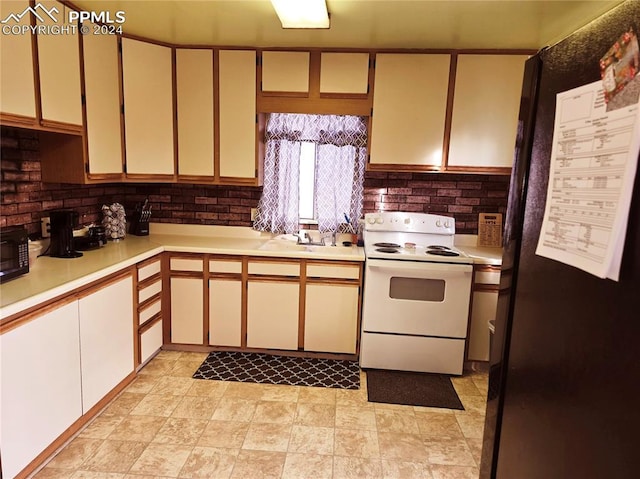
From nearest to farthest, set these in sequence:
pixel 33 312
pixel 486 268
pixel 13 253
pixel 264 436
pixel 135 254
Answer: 1. pixel 33 312
2. pixel 13 253
3. pixel 264 436
4. pixel 135 254
5. pixel 486 268

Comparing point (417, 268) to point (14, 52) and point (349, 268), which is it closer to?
point (349, 268)

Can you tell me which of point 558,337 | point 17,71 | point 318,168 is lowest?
point 558,337

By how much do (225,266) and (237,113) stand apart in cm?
119

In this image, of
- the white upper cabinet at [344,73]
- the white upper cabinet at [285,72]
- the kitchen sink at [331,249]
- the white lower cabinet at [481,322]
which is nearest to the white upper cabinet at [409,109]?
the white upper cabinet at [344,73]

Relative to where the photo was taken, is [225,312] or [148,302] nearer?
[148,302]

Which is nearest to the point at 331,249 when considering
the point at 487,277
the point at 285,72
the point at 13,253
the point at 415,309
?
the point at 415,309

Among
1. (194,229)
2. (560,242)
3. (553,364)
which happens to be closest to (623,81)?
(560,242)

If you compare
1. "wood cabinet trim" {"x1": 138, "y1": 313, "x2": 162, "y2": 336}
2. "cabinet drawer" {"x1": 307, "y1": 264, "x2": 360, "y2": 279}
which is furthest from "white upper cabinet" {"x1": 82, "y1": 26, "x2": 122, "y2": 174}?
"cabinet drawer" {"x1": 307, "y1": 264, "x2": 360, "y2": 279}

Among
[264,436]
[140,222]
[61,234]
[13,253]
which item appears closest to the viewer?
[13,253]

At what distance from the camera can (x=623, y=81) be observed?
2.05ft

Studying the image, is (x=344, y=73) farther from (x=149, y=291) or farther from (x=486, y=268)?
(x=149, y=291)

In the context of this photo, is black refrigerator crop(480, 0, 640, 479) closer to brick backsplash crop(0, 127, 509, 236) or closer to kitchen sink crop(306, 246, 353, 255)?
kitchen sink crop(306, 246, 353, 255)

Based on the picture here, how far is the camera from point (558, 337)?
0.78 m

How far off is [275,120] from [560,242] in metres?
2.96
